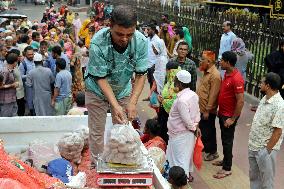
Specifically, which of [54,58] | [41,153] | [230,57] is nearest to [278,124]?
[230,57]

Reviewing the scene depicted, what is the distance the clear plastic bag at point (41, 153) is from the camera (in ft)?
15.1

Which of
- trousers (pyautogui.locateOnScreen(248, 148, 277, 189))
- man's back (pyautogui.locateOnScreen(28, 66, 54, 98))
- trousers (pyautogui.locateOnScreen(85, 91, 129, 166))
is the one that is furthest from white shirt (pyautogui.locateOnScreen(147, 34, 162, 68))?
trousers (pyautogui.locateOnScreen(85, 91, 129, 166))

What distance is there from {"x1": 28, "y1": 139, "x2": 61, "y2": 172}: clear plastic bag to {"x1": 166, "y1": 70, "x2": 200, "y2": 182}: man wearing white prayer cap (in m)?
2.02

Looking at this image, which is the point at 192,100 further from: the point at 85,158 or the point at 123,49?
the point at 123,49

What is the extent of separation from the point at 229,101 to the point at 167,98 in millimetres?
947

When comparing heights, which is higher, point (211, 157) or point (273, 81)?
point (273, 81)

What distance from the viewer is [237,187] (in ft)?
22.8

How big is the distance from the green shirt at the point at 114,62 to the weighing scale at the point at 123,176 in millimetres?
768

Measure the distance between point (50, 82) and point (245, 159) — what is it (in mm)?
3647

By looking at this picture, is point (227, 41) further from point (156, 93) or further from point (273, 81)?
point (273, 81)

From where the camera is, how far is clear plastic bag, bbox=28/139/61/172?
461 centimetres

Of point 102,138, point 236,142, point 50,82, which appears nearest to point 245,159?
point 236,142

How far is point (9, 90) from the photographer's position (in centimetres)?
802

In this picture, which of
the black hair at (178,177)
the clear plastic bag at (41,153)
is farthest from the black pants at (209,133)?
the clear plastic bag at (41,153)
